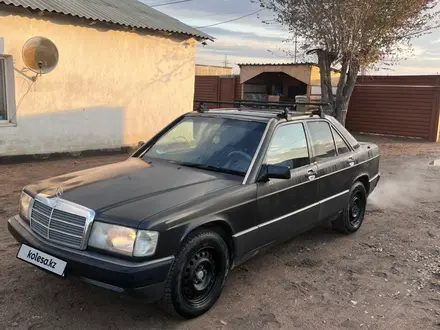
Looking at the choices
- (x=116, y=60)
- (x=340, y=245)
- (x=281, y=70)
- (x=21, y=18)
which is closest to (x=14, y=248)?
(x=340, y=245)

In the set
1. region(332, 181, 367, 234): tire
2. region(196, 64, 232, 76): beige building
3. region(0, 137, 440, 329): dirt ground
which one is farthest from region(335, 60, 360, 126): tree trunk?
region(196, 64, 232, 76): beige building

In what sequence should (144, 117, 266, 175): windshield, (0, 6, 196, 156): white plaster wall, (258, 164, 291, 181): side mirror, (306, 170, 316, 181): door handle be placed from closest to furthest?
1. (258, 164, 291, 181): side mirror
2. (144, 117, 266, 175): windshield
3. (306, 170, 316, 181): door handle
4. (0, 6, 196, 156): white plaster wall

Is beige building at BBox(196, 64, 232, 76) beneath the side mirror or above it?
above

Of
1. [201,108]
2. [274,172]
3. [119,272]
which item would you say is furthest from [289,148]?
[119,272]

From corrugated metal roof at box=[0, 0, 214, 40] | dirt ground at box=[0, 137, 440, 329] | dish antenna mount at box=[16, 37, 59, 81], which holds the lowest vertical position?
dirt ground at box=[0, 137, 440, 329]

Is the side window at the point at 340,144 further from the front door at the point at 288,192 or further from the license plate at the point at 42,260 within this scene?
the license plate at the point at 42,260

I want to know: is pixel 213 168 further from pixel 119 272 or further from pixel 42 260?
pixel 42 260

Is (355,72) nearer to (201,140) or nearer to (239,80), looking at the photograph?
(239,80)

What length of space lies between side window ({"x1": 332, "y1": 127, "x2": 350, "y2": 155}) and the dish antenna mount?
22.0ft

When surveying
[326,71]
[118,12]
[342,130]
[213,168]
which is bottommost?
[213,168]

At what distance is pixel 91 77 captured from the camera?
10359 millimetres

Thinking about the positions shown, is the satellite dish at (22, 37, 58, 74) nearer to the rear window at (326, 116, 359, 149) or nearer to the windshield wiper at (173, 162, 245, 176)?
the windshield wiper at (173, 162, 245, 176)

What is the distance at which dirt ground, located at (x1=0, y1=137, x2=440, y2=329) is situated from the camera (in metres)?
3.41

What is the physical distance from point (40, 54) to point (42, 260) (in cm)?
713
